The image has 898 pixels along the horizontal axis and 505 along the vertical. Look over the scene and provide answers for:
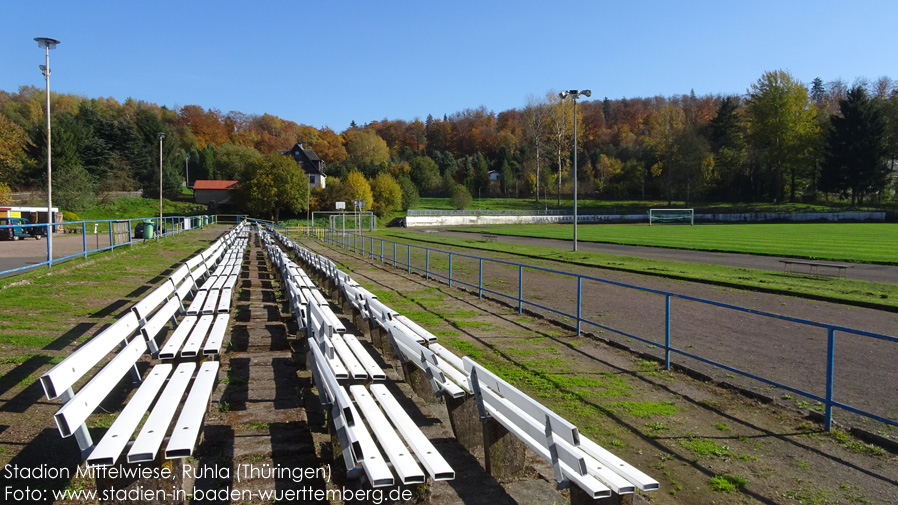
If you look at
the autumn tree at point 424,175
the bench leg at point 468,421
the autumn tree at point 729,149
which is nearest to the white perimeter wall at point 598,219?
the autumn tree at point 729,149

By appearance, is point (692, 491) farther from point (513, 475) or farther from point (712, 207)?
point (712, 207)

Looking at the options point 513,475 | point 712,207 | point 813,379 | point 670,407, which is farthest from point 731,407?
point 712,207

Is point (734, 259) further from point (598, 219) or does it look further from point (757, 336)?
point (598, 219)

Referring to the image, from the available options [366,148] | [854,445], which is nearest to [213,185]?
[366,148]

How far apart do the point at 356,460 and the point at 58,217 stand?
4963 centimetres

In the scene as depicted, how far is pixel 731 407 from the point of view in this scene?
19.5ft

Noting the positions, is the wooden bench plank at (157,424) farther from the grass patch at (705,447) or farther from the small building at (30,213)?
the small building at (30,213)

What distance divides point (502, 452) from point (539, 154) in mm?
92500

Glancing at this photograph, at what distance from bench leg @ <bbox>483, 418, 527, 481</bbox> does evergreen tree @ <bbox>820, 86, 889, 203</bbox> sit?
86315mm

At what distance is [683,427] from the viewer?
5.32 meters

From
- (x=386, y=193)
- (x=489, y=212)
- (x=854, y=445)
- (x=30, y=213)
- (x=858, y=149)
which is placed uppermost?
(x=858, y=149)

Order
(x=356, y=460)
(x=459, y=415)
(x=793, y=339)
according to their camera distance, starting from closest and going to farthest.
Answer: (x=356, y=460), (x=459, y=415), (x=793, y=339)

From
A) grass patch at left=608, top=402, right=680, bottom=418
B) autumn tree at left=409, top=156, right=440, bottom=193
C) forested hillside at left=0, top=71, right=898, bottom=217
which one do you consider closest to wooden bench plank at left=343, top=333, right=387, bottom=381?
grass patch at left=608, top=402, right=680, bottom=418

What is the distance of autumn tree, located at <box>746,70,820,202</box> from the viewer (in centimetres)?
7950
